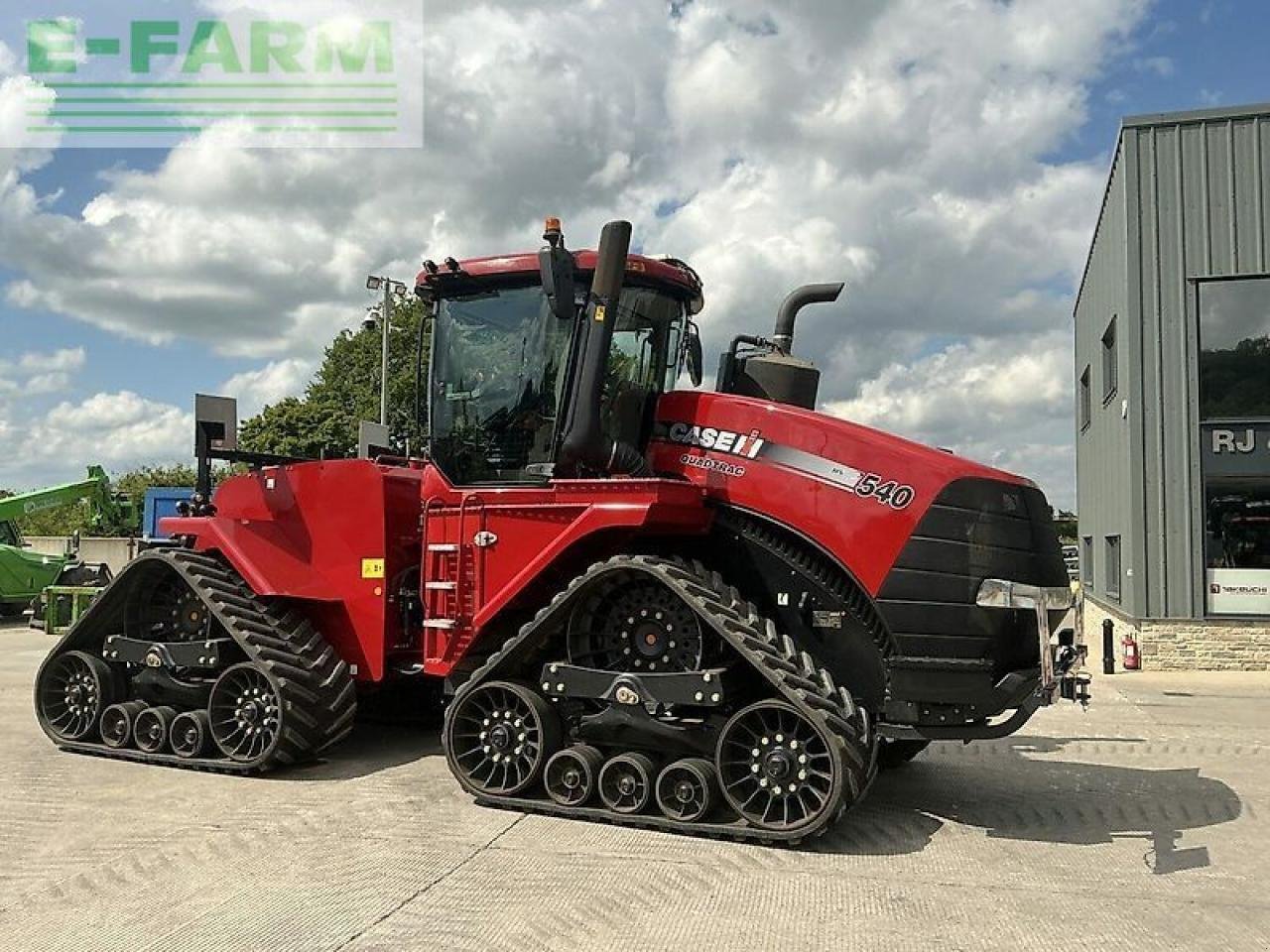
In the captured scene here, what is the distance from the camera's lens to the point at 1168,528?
14.9 metres

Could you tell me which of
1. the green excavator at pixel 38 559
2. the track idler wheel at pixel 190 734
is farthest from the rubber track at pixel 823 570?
the green excavator at pixel 38 559

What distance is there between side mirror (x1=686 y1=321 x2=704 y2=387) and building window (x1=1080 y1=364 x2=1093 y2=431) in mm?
18651

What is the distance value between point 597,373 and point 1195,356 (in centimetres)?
1171

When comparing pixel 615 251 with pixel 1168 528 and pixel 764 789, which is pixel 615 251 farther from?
pixel 1168 528

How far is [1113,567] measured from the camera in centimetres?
1914

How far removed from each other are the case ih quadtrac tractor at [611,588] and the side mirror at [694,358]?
0.02 meters

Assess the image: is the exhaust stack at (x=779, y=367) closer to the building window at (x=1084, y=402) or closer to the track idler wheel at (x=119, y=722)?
the track idler wheel at (x=119, y=722)

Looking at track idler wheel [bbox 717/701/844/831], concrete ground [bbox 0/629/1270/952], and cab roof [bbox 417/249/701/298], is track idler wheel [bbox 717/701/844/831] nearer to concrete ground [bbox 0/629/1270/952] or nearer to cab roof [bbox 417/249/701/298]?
concrete ground [bbox 0/629/1270/952]

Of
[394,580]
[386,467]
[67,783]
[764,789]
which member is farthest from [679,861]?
[67,783]

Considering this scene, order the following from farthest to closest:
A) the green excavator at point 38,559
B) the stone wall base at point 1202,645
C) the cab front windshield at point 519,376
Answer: the green excavator at point 38,559 → the stone wall base at point 1202,645 → the cab front windshield at point 519,376

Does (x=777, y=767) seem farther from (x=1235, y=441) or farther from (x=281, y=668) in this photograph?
(x=1235, y=441)

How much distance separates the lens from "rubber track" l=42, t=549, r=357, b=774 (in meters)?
7.18

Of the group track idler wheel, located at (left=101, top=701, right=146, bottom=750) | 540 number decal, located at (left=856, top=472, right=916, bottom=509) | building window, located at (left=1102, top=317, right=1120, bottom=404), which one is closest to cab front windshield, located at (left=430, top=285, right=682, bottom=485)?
540 number decal, located at (left=856, top=472, right=916, bottom=509)

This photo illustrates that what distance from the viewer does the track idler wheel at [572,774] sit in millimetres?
6129
